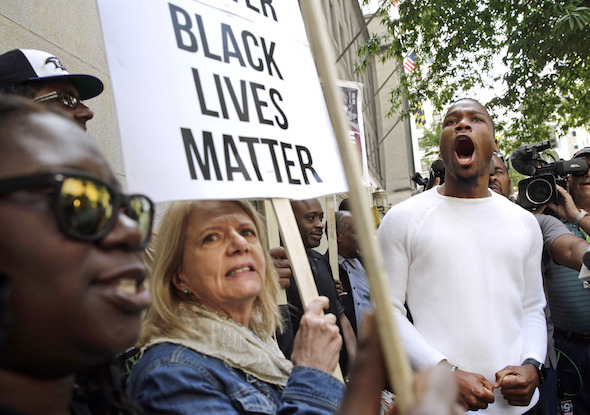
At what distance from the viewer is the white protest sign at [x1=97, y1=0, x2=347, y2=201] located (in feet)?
5.70

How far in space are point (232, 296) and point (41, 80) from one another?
48.8 inches

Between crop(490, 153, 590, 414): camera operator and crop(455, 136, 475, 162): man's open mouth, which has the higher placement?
crop(455, 136, 475, 162): man's open mouth

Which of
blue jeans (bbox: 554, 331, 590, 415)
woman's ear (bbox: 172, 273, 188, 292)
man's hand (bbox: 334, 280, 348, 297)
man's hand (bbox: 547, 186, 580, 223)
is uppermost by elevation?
woman's ear (bbox: 172, 273, 188, 292)

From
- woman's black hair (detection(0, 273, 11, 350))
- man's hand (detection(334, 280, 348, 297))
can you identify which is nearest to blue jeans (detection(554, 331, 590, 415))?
man's hand (detection(334, 280, 348, 297))

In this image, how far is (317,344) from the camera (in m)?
1.66

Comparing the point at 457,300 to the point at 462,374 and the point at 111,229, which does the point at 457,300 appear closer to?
the point at 462,374

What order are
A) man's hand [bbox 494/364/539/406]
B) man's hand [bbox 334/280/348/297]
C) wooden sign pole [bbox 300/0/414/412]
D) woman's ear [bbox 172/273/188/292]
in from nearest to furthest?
wooden sign pole [bbox 300/0/414/412] → woman's ear [bbox 172/273/188/292] → man's hand [bbox 494/364/539/406] → man's hand [bbox 334/280/348/297]

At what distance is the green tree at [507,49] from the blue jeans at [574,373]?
4.05 meters

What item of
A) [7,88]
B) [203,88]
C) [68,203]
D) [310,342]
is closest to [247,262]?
[310,342]

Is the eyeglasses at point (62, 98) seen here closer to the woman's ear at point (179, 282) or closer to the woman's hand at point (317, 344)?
the woman's ear at point (179, 282)

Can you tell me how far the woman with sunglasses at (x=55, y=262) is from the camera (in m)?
0.90

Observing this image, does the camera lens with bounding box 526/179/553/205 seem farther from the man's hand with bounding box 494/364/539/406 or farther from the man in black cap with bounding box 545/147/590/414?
the man's hand with bounding box 494/364/539/406

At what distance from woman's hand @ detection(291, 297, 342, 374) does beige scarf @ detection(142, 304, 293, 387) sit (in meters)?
0.12

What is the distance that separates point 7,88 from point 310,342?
60.0 inches
